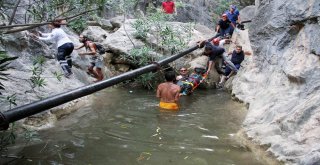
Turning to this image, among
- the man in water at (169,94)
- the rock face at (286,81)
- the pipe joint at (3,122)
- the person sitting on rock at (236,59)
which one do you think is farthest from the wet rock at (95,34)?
the pipe joint at (3,122)

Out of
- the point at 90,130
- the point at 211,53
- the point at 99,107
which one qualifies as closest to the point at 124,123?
the point at 90,130

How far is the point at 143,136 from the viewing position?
5977mm

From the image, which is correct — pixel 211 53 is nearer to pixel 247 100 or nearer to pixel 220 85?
pixel 220 85

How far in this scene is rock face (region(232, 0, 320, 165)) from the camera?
173 inches

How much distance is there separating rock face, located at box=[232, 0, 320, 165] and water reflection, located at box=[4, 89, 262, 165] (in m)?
0.51

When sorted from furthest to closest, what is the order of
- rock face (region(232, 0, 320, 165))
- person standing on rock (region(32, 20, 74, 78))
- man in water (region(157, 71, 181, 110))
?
person standing on rock (region(32, 20, 74, 78))
man in water (region(157, 71, 181, 110))
rock face (region(232, 0, 320, 165))

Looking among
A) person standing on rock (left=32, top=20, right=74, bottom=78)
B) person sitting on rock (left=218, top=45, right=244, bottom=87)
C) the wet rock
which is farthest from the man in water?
the wet rock

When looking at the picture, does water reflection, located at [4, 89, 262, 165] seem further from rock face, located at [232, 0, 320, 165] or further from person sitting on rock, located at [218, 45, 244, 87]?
person sitting on rock, located at [218, 45, 244, 87]

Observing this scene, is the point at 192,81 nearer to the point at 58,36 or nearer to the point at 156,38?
the point at 156,38

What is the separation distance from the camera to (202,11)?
858 inches

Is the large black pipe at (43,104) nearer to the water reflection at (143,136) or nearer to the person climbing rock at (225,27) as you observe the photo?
the water reflection at (143,136)

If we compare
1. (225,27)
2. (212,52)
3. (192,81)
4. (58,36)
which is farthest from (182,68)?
(58,36)

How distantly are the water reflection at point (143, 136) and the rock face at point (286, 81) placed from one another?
19.9 inches

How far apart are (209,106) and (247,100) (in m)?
1.13
